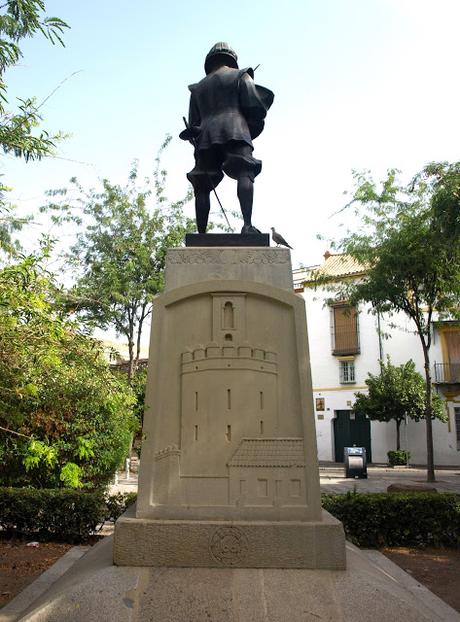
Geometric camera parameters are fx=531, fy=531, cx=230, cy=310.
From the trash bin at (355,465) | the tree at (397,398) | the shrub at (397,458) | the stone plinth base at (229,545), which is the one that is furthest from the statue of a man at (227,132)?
A: the shrub at (397,458)

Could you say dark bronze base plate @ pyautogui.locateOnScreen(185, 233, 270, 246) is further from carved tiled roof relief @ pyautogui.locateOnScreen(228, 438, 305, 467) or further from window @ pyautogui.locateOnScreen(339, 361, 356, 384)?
window @ pyautogui.locateOnScreen(339, 361, 356, 384)

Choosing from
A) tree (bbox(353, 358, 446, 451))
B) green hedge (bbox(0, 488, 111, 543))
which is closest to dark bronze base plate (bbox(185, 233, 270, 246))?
green hedge (bbox(0, 488, 111, 543))

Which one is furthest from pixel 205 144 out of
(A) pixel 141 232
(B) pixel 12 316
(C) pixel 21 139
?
(A) pixel 141 232

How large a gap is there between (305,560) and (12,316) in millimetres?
3180

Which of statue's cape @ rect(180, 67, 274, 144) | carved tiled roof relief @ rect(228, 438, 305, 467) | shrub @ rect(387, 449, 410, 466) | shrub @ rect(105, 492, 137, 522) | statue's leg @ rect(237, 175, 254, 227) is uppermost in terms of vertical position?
statue's cape @ rect(180, 67, 274, 144)

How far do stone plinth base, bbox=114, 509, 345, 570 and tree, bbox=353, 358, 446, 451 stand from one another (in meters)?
23.0

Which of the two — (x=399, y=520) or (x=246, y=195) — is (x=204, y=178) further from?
(x=399, y=520)

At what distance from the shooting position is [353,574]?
350cm

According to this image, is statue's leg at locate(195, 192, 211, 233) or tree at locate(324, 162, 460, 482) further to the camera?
tree at locate(324, 162, 460, 482)

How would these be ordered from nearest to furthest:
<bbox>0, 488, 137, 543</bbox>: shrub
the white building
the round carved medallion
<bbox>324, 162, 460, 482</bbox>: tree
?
the round carved medallion
<bbox>0, 488, 137, 543</bbox>: shrub
<bbox>324, 162, 460, 482</bbox>: tree
the white building

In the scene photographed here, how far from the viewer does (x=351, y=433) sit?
28750mm

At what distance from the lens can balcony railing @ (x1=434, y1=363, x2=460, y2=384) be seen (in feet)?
88.4

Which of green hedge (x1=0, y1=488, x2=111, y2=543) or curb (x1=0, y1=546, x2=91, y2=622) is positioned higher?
green hedge (x1=0, y1=488, x2=111, y2=543)

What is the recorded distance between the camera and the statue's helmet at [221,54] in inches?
216
